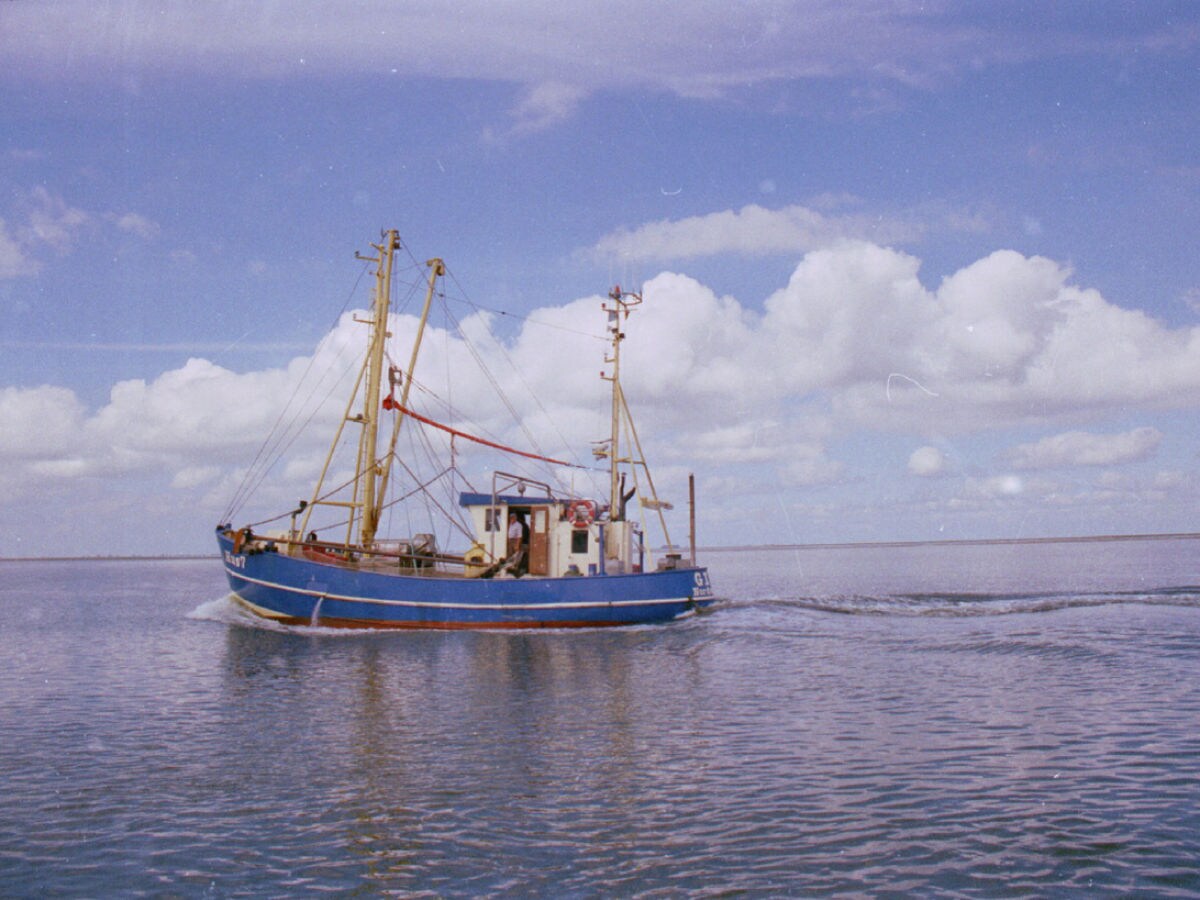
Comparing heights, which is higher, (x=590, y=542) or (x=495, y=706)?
(x=590, y=542)

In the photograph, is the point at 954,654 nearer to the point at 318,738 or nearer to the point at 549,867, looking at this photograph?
the point at 318,738

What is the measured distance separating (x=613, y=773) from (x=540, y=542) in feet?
74.4

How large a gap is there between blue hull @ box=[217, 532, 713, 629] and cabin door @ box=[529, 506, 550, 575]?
Result: 1.94 m

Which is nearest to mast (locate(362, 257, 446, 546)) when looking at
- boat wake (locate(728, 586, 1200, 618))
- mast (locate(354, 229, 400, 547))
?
mast (locate(354, 229, 400, 547))

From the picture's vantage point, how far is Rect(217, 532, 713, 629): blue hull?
112ft

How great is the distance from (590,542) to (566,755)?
21.0 m

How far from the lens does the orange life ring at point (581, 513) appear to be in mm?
36125

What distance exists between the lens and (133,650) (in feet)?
112

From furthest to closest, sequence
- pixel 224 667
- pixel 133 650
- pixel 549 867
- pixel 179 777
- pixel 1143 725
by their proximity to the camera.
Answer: pixel 133 650 → pixel 224 667 → pixel 1143 725 → pixel 179 777 → pixel 549 867

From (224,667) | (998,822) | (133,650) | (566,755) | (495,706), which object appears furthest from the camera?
(133,650)

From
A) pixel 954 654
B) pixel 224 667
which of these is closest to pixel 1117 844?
pixel 954 654

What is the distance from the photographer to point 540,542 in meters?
36.4

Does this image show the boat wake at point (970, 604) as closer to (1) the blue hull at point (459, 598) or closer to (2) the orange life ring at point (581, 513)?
(1) the blue hull at point (459, 598)

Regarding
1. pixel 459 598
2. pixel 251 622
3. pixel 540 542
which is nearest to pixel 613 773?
pixel 459 598
